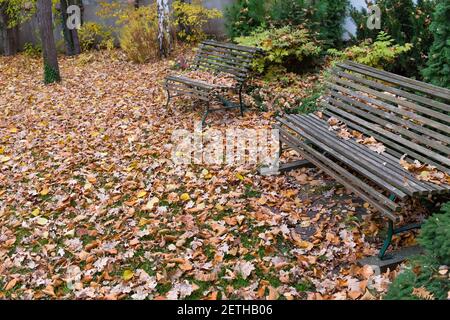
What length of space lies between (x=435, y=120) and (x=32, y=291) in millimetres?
3893

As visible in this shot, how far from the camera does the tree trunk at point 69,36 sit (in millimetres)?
12305

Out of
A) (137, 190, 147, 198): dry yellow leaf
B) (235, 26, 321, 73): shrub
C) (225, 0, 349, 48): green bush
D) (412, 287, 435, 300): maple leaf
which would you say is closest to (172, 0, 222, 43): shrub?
(225, 0, 349, 48): green bush

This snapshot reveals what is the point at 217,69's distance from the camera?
A: 7465 millimetres

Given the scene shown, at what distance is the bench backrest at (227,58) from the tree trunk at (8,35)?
25.1ft

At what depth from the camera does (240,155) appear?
18.7ft

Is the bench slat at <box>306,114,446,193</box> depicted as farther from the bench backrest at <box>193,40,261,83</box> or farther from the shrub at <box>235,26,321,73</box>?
the shrub at <box>235,26,321,73</box>

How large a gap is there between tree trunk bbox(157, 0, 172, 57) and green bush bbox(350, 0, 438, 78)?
4.77 metres

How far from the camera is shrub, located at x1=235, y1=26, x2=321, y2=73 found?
781 centimetres

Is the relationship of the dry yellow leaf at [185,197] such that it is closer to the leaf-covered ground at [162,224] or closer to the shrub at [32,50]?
the leaf-covered ground at [162,224]

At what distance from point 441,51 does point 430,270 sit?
8.47 feet

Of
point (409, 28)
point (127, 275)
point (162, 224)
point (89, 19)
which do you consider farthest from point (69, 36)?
point (127, 275)

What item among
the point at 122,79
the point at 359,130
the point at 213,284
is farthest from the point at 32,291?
the point at 122,79

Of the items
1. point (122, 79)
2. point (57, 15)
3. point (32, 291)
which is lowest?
point (32, 291)
